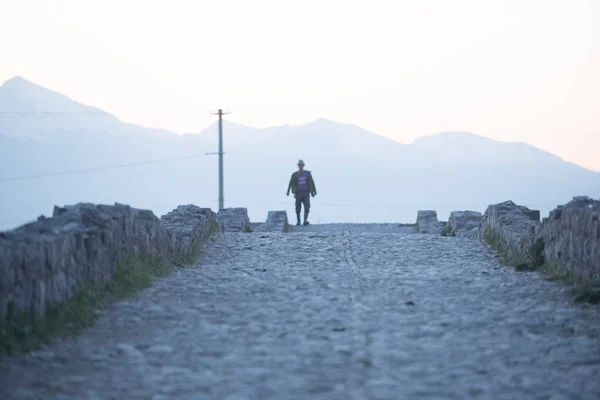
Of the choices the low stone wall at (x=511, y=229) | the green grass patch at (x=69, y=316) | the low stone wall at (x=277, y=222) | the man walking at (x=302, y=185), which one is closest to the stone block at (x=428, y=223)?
the man walking at (x=302, y=185)

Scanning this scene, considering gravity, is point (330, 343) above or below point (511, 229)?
below

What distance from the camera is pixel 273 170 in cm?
19725

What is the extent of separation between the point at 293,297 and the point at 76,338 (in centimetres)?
275

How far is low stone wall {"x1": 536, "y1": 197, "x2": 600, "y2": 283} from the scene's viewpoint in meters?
9.40

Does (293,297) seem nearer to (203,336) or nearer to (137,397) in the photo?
(203,336)

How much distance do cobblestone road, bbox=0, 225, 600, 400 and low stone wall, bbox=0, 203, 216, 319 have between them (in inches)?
16.9

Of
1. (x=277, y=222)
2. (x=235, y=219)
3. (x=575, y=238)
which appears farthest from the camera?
(x=277, y=222)

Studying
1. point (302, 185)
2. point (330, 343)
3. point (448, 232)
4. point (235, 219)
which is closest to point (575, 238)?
point (330, 343)

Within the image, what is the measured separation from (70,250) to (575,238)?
5539mm

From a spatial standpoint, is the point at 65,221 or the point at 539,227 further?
the point at 539,227

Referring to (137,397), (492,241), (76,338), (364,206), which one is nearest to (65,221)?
(76,338)

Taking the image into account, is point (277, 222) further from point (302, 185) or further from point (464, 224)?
point (464, 224)

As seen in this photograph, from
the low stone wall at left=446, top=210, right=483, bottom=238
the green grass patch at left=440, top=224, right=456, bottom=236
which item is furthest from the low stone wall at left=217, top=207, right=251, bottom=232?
the low stone wall at left=446, top=210, right=483, bottom=238

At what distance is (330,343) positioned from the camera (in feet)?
23.2
